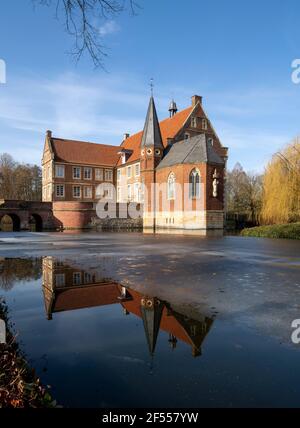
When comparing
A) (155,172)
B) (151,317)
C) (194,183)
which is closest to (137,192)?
(155,172)

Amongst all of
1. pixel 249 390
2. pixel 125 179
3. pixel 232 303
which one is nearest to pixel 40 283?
pixel 232 303

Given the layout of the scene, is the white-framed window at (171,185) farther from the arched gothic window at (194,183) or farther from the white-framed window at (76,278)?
the white-framed window at (76,278)

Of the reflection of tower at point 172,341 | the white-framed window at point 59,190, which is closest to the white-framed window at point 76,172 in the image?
the white-framed window at point 59,190

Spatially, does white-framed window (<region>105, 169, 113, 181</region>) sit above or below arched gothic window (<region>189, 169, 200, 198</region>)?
above

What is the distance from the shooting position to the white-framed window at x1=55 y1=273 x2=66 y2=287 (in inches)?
267

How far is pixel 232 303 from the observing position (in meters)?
5.33

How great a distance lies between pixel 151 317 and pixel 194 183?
29.7m

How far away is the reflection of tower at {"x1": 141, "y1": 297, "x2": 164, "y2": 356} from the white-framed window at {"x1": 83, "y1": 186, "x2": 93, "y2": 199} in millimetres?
46607

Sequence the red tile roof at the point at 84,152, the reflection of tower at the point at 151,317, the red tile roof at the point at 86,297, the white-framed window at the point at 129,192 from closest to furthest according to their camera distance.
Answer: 1. the reflection of tower at the point at 151,317
2. the red tile roof at the point at 86,297
3. the white-framed window at the point at 129,192
4. the red tile roof at the point at 84,152

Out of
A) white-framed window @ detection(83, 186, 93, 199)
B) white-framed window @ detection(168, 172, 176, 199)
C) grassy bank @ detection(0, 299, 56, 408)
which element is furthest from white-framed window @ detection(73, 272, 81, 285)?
white-framed window @ detection(83, 186, 93, 199)

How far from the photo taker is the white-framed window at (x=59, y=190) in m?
48.2

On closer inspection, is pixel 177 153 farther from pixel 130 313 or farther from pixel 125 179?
pixel 130 313

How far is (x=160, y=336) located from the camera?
3.92 metres

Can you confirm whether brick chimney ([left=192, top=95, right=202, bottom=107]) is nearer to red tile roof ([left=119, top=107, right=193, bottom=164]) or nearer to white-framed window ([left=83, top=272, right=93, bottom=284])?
red tile roof ([left=119, top=107, right=193, bottom=164])
